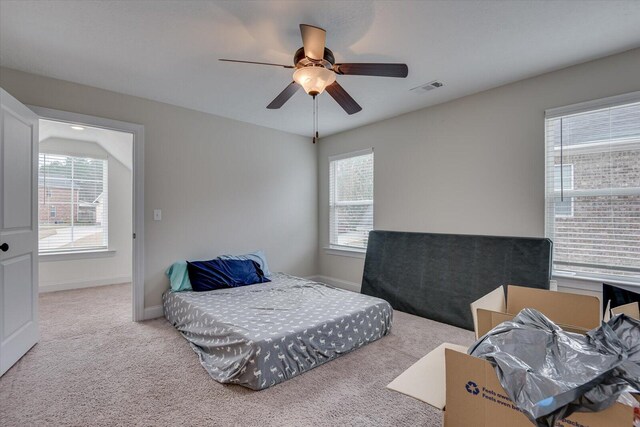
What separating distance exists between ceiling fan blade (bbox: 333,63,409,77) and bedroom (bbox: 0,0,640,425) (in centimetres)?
31

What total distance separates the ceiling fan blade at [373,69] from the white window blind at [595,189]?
5.67 ft

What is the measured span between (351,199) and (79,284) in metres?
4.60

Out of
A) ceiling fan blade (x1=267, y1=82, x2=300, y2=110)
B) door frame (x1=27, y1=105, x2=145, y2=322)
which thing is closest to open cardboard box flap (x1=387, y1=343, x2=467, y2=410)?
ceiling fan blade (x1=267, y1=82, x2=300, y2=110)

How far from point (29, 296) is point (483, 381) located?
349cm

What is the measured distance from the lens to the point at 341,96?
2357 mm

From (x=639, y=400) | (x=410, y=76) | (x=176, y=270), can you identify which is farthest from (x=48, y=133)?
(x=639, y=400)

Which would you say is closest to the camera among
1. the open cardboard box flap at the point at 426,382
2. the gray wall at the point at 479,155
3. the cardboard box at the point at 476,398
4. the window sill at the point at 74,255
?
the cardboard box at the point at 476,398

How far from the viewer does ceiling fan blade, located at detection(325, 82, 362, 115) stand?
225cm

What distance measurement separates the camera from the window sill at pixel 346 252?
4.37 m

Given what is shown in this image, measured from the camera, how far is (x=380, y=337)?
2.84 m

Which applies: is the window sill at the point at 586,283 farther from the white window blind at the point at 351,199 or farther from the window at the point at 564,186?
the white window blind at the point at 351,199

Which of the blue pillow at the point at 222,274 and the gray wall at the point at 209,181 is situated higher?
the gray wall at the point at 209,181

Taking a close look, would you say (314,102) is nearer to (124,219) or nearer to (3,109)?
(3,109)

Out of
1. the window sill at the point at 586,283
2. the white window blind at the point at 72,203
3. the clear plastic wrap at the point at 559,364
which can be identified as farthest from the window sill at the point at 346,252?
the white window blind at the point at 72,203
